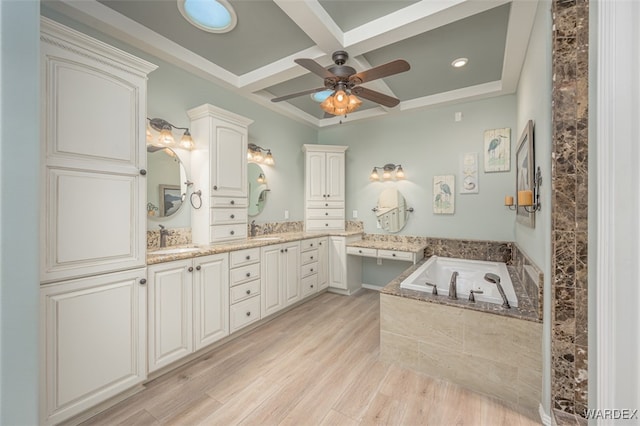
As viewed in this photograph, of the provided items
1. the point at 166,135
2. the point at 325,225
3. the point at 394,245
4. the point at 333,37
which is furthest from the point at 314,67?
the point at 325,225

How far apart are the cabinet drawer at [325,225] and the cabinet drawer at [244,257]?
1.50m

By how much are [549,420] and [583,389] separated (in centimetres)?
69

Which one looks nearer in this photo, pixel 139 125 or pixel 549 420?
pixel 549 420

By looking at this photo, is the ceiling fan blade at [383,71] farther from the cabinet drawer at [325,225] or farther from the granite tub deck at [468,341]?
the cabinet drawer at [325,225]

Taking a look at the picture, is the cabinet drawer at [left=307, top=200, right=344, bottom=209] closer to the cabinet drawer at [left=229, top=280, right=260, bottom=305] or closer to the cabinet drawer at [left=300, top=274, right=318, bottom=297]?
the cabinet drawer at [left=300, top=274, right=318, bottom=297]

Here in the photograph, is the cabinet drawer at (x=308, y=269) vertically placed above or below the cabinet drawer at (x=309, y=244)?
below

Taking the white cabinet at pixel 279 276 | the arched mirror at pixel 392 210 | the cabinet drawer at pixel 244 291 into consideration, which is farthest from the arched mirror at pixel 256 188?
the arched mirror at pixel 392 210

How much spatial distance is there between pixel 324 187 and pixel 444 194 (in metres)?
1.73

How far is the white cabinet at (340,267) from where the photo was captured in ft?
12.4

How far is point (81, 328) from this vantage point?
1.55 m

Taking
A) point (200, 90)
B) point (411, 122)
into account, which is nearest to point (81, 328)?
point (200, 90)

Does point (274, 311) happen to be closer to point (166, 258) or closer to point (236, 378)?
point (236, 378)

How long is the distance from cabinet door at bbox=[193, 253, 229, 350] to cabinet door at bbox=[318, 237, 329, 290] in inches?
59.7

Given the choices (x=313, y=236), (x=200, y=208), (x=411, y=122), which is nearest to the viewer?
(x=200, y=208)
